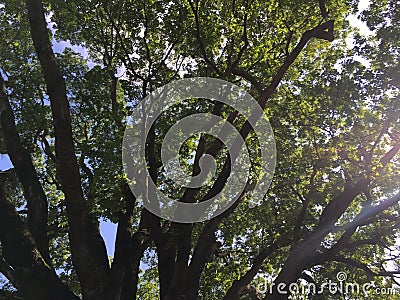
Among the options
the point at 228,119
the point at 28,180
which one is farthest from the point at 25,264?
the point at 228,119

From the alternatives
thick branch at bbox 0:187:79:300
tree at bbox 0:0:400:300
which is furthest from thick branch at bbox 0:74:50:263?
thick branch at bbox 0:187:79:300

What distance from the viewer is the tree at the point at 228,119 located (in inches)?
343

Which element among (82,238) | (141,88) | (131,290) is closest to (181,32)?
(141,88)

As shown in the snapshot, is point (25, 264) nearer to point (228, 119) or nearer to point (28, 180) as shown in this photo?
point (28, 180)

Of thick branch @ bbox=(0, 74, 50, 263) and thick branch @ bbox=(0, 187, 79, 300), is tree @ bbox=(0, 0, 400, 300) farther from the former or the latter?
thick branch @ bbox=(0, 187, 79, 300)

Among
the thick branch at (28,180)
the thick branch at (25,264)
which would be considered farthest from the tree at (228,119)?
the thick branch at (25,264)

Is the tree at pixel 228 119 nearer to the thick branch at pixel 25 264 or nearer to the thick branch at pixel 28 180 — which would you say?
the thick branch at pixel 28 180

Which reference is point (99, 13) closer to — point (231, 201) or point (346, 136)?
point (231, 201)

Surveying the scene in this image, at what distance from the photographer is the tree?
8.72 metres

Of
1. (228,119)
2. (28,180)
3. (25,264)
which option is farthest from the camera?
(228,119)

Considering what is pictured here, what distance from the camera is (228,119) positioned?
9.77m

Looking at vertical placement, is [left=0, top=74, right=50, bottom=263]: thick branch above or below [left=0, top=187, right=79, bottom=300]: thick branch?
above

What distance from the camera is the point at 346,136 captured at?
1045 centimetres

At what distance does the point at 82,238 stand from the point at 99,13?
6.33m
